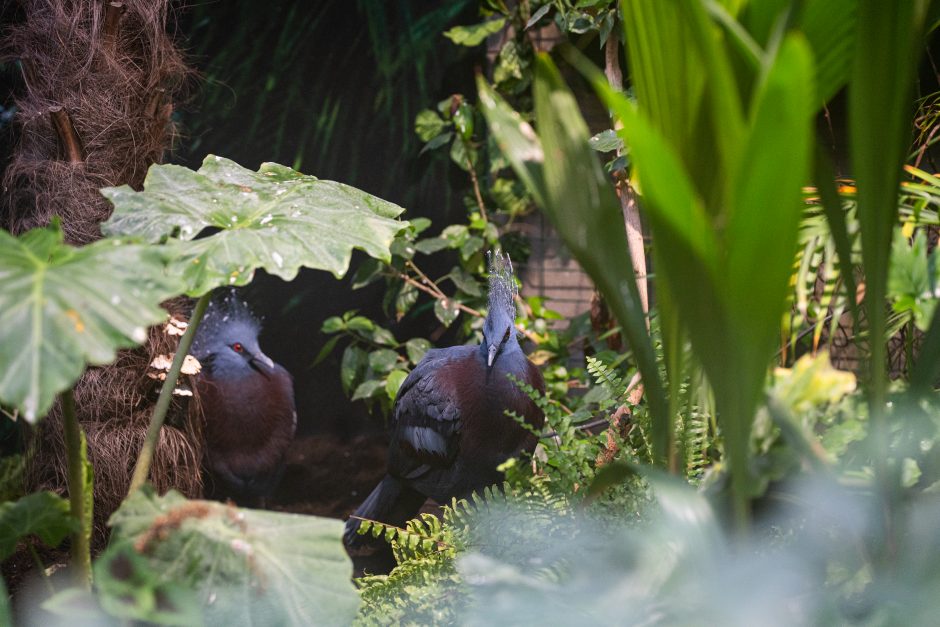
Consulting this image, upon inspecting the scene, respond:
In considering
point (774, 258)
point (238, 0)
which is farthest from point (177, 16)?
point (774, 258)

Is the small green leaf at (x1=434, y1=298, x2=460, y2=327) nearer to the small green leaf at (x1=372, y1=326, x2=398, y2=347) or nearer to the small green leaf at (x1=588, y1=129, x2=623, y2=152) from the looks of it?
Answer: the small green leaf at (x1=372, y1=326, x2=398, y2=347)

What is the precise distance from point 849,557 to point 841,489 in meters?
0.09

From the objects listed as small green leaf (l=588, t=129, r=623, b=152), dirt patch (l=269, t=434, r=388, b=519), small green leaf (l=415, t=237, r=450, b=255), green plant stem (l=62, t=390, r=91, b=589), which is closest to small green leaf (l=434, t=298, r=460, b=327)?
small green leaf (l=415, t=237, r=450, b=255)

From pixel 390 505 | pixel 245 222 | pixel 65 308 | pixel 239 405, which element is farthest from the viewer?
pixel 239 405

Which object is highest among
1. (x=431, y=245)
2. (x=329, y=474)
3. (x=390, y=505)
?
(x=431, y=245)

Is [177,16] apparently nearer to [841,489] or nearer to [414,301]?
[414,301]

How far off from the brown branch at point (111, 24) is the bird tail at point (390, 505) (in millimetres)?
1249

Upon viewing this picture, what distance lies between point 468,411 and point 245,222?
2.36 ft

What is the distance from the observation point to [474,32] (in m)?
2.69

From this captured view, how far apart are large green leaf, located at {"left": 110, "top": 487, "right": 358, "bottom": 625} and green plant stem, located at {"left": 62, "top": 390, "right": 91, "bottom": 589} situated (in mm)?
99

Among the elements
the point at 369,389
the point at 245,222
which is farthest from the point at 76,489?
the point at 369,389

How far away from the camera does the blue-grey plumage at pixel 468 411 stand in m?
1.71

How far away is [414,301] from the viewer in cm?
280

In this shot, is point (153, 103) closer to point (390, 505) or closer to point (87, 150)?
point (87, 150)
